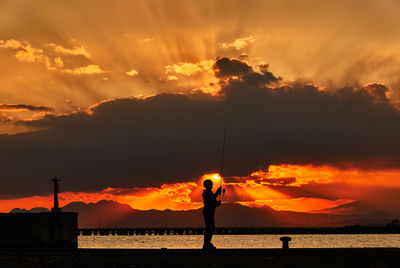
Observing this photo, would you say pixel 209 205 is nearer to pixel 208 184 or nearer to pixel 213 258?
pixel 208 184

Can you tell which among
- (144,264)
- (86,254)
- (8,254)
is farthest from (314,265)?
(8,254)

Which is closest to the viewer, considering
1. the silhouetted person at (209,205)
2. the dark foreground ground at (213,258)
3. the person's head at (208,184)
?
the dark foreground ground at (213,258)

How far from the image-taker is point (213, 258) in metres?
14.6

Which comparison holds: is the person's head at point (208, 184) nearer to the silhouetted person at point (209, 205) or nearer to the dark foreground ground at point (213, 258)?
the silhouetted person at point (209, 205)

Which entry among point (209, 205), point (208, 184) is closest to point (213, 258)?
point (209, 205)

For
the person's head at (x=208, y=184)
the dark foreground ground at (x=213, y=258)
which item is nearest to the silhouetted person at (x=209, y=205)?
the person's head at (x=208, y=184)

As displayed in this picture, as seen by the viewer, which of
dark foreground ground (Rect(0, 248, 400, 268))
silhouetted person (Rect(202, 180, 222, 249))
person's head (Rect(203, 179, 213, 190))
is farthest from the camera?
person's head (Rect(203, 179, 213, 190))

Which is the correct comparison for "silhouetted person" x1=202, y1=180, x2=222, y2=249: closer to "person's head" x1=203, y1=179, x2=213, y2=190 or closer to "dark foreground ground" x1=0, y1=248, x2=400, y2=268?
"person's head" x1=203, y1=179, x2=213, y2=190

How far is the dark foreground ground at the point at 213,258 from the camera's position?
13969 mm

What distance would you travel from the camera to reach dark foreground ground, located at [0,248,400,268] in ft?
45.8

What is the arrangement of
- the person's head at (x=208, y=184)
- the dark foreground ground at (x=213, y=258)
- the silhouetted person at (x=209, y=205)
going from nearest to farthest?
the dark foreground ground at (x=213, y=258) < the silhouetted person at (x=209, y=205) < the person's head at (x=208, y=184)

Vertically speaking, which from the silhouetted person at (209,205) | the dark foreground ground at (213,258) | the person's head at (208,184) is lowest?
the dark foreground ground at (213,258)

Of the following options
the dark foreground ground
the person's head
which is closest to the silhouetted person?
the person's head

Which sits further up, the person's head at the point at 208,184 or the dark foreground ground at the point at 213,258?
the person's head at the point at 208,184
